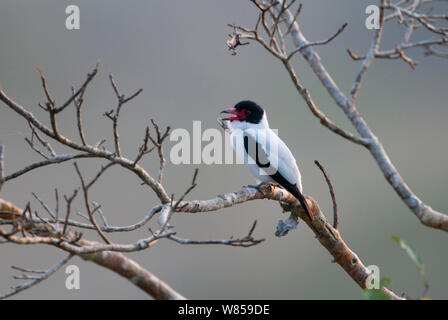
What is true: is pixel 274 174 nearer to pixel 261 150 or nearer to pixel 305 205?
pixel 261 150

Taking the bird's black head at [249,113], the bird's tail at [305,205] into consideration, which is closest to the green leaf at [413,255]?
the bird's tail at [305,205]

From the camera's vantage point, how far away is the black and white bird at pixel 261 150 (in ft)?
11.6

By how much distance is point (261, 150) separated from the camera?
3.70 m

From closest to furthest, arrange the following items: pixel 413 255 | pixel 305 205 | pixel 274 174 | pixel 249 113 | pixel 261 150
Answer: pixel 413 255, pixel 305 205, pixel 274 174, pixel 261 150, pixel 249 113

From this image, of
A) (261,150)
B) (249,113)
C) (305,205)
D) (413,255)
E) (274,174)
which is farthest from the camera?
(249,113)

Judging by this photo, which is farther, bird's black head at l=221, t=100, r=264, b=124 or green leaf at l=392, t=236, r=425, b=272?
bird's black head at l=221, t=100, r=264, b=124

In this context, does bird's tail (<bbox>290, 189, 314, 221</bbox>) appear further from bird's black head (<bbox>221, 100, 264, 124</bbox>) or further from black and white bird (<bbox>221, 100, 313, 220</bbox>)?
bird's black head (<bbox>221, 100, 264, 124</bbox>)

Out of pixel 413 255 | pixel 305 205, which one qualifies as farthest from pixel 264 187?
pixel 413 255

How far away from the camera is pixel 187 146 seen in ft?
10.9

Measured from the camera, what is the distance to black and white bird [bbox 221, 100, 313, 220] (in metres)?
3.53

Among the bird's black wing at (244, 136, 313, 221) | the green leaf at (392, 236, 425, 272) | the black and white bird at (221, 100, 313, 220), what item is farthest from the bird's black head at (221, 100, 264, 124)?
the green leaf at (392, 236, 425, 272)

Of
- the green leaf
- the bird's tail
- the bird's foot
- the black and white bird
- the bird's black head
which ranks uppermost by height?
the bird's black head

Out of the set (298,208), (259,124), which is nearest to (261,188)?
(298,208)

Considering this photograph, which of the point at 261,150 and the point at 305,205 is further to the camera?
the point at 261,150
